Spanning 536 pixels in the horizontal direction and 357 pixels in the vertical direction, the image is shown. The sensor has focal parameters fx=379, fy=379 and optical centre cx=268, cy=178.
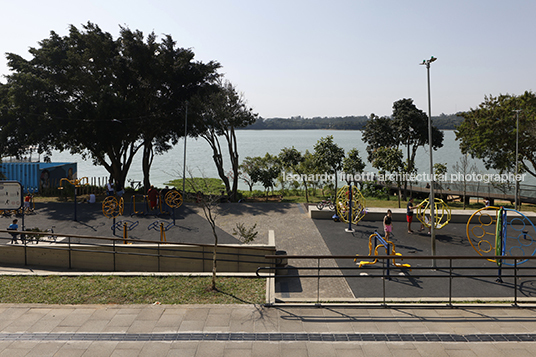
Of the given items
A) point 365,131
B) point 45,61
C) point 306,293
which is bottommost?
point 306,293

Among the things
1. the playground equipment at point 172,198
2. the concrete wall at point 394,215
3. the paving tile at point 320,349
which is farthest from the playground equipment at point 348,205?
the paving tile at point 320,349

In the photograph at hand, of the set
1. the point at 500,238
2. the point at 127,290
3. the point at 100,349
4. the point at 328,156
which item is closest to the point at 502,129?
the point at 328,156

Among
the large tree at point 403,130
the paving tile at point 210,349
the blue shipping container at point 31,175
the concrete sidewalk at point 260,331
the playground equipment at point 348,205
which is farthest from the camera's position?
the large tree at point 403,130

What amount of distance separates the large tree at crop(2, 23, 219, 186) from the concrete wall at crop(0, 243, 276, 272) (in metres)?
14.3

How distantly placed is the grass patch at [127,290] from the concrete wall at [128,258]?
132 inches

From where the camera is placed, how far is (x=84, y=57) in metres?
28.7

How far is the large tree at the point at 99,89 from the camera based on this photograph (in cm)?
2775

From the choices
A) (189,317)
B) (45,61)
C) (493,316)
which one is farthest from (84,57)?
(493,316)

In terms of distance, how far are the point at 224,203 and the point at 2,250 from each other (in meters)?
13.9

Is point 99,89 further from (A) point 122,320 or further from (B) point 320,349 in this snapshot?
(B) point 320,349

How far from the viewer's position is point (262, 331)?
7.94 meters

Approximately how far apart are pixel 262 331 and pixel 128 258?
8708 millimetres

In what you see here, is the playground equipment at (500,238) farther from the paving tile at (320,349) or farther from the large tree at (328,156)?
the large tree at (328,156)

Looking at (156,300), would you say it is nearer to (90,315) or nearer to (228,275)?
(90,315)
